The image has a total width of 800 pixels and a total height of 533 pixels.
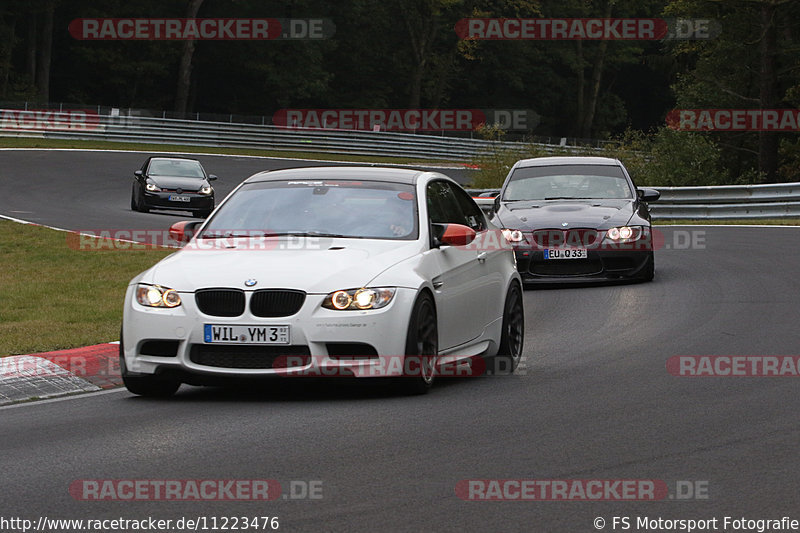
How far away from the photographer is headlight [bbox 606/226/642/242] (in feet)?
54.5

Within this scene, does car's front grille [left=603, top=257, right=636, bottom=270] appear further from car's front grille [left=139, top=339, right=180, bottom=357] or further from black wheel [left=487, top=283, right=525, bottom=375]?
car's front grille [left=139, top=339, right=180, bottom=357]

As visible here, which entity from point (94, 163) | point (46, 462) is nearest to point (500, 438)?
point (46, 462)

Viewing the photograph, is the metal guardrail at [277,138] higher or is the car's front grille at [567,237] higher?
the metal guardrail at [277,138]

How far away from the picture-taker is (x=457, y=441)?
7.53 metres

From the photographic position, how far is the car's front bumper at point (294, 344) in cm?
868

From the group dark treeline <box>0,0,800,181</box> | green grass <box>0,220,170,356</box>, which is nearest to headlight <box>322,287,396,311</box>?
green grass <box>0,220,170,356</box>

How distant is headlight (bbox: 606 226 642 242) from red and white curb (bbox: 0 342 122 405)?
24.9 ft

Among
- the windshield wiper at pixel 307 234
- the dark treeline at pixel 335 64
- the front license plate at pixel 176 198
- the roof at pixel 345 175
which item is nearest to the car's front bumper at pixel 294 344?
the windshield wiper at pixel 307 234

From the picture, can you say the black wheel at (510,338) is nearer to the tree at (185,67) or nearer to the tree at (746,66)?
the tree at (746,66)

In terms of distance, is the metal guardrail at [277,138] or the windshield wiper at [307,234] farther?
the metal guardrail at [277,138]

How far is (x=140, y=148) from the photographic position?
190 feet

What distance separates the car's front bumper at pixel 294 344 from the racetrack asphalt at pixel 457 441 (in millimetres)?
244

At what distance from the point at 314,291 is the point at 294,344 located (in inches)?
13.9

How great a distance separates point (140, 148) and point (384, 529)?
2109 inches
